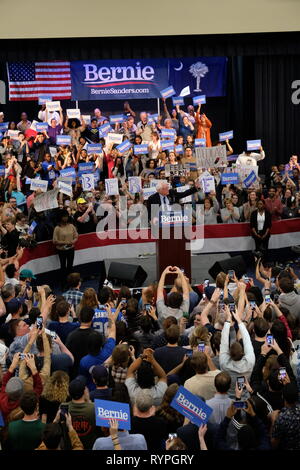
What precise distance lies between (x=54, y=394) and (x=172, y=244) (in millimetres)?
5408

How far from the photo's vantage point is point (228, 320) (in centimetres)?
677

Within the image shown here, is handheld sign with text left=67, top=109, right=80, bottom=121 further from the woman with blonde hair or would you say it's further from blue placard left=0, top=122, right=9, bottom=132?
the woman with blonde hair

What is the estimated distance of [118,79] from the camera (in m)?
20.3

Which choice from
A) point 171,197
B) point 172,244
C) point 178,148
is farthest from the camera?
point 178,148

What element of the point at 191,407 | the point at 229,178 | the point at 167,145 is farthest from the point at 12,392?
the point at 167,145

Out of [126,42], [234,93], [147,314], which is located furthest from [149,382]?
[234,93]

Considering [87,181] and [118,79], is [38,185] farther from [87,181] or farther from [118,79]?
[118,79]

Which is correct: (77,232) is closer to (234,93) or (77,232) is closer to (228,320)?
(228,320)

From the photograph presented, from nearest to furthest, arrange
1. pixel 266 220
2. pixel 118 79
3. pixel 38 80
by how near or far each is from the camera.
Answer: pixel 266 220 < pixel 38 80 < pixel 118 79

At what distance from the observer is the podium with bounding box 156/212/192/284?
35.7 ft

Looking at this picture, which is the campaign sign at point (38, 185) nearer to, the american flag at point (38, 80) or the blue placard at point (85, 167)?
the blue placard at point (85, 167)

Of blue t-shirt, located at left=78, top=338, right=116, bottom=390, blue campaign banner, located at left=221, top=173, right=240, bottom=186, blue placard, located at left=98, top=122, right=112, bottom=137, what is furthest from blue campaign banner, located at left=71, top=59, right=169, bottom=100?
blue t-shirt, located at left=78, top=338, right=116, bottom=390

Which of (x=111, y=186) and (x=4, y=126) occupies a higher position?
(x=4, y=126)

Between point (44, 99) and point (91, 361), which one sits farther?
point (44, 99)
